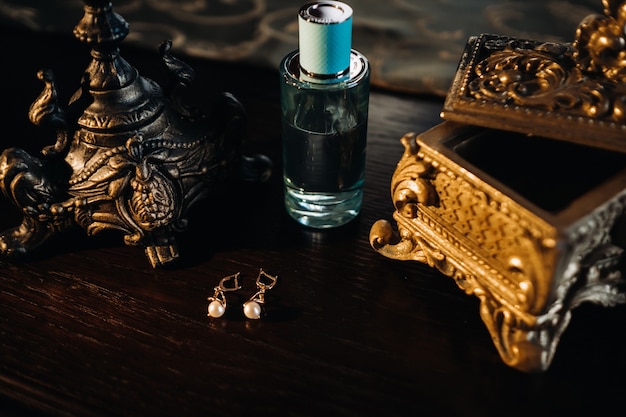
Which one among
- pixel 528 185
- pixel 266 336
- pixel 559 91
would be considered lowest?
pixel 266 336

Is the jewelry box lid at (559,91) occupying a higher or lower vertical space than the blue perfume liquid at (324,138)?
higher

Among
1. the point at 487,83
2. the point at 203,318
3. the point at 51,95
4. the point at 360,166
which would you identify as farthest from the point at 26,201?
the point at 487,83

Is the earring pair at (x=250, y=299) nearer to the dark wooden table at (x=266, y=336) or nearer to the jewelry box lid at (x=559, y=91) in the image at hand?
the dark wooden table at (x=266, y=336)

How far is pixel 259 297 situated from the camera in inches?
29.9

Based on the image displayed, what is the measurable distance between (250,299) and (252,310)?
0.02 m

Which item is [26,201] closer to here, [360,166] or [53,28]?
[360,166]

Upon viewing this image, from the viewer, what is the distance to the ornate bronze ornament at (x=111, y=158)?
0.73 metres

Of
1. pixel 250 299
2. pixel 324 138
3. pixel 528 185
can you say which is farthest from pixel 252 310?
pixel 528 185

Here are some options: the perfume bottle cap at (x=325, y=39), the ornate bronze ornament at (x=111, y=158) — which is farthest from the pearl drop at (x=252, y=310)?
the perfume bottle cap at (x=325, y=39)

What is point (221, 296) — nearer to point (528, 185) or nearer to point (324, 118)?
point (324, 118)

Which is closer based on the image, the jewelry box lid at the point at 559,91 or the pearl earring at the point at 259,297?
the jewelry box lid at the point at 559,91

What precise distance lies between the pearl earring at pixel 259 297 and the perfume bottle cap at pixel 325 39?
0.21 m

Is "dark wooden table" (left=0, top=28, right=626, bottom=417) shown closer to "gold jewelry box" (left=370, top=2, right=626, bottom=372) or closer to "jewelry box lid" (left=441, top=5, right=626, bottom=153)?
"gold jewelry box" (left=370, top=2, right=626, bottom=372)

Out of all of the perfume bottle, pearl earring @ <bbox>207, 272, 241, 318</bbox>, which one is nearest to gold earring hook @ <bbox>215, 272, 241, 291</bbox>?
pearl earring @ <bbox>207, 272, 241, 318</bbox>
